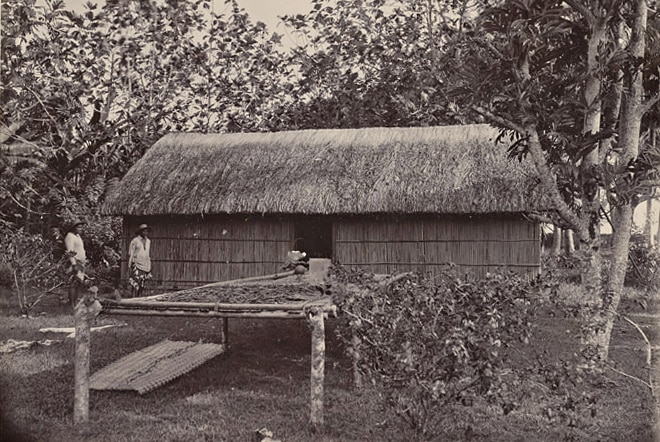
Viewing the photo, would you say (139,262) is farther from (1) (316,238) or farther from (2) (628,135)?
(2) (628,135)

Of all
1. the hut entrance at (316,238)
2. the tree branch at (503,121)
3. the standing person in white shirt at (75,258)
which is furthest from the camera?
the hut entrance at (316,238)

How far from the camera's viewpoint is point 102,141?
14.9 metres

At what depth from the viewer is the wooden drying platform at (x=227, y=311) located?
536 cm

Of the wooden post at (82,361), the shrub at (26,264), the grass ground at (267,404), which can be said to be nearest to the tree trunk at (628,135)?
the grass ground at (267,404)

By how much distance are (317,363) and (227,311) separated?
3.04ft

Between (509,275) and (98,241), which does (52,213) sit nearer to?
(98,241)

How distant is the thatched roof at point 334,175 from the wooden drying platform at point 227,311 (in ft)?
18.6

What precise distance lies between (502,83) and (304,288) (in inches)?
116

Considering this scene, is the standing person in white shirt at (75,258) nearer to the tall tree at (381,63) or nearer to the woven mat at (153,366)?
the woven mat at (153,366)

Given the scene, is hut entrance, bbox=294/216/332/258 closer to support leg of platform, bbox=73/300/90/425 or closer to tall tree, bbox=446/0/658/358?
tall tree, bbox=446/0/658/358

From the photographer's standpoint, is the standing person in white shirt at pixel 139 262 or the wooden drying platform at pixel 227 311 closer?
the wooden drying platform at pixel 227 311

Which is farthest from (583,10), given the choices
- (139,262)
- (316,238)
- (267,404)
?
(316,238)

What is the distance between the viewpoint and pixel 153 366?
7.04 m

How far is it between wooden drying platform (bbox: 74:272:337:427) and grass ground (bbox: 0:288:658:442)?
0.21 metres
